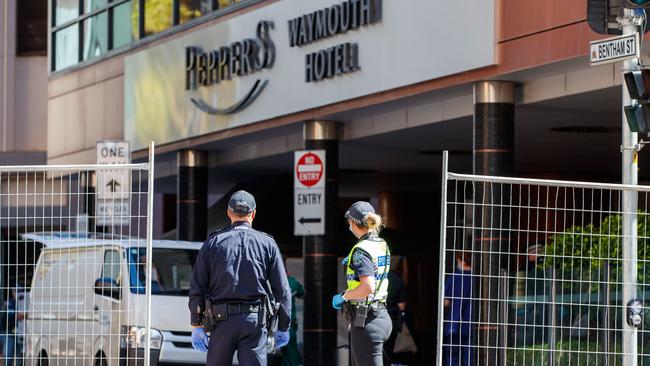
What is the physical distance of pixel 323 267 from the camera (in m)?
21.6

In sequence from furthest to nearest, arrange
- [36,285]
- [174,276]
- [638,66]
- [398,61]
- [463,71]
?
1. [398,61]
2. [463,71]
3. [174,276]
4. [36,285]
5. [638,66]

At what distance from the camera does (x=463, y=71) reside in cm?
1714

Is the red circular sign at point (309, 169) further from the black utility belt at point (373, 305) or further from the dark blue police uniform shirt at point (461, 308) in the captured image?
the black utility belt at point (373, 305)

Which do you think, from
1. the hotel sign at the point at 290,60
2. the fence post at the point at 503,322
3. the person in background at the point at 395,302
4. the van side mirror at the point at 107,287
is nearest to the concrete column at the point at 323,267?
the hotel sign at the point at 290,60

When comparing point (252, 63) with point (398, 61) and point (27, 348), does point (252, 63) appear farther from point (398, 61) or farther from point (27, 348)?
point (27, 348)

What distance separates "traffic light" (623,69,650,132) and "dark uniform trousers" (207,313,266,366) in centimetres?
326

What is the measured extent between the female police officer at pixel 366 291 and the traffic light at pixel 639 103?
2.15 meters

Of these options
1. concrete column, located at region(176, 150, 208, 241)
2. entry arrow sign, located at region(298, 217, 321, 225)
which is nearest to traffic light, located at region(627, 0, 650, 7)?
entry arrow sign, located at region(298, 217, 321, 225)

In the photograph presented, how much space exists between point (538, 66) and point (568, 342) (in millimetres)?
6262

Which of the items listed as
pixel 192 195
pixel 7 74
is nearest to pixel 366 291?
pixel 192 195

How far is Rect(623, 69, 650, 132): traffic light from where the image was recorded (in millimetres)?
10859

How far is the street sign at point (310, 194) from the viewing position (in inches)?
760

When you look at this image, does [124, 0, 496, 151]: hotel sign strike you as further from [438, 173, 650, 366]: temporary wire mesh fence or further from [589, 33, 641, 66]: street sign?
[438, 173, 650, 366]: temporary wire mesh fence

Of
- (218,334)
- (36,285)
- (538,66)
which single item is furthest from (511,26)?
(218,334)
